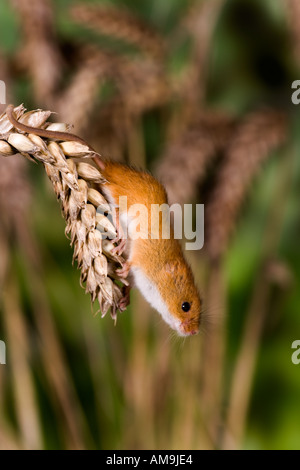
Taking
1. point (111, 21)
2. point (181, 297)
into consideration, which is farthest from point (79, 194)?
point (111, 21)

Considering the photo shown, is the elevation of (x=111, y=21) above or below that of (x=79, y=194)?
above

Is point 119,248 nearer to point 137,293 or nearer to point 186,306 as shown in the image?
point 186,306

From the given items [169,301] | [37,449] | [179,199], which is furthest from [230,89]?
[169,301]

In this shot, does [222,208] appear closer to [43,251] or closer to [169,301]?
[43,251]

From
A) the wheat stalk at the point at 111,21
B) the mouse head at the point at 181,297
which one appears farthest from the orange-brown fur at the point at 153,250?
the wheat stalk at the point at 111,21

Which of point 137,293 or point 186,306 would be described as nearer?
point 186,306

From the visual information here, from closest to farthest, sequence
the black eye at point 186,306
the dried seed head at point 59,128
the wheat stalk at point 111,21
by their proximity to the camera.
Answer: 1. the dried seed head at point 59,128
2. the black eye at point 186,306
3. the wheat stalk at point 111,21

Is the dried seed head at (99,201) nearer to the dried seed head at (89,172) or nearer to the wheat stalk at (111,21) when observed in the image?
the dried seed head at (89,172)
